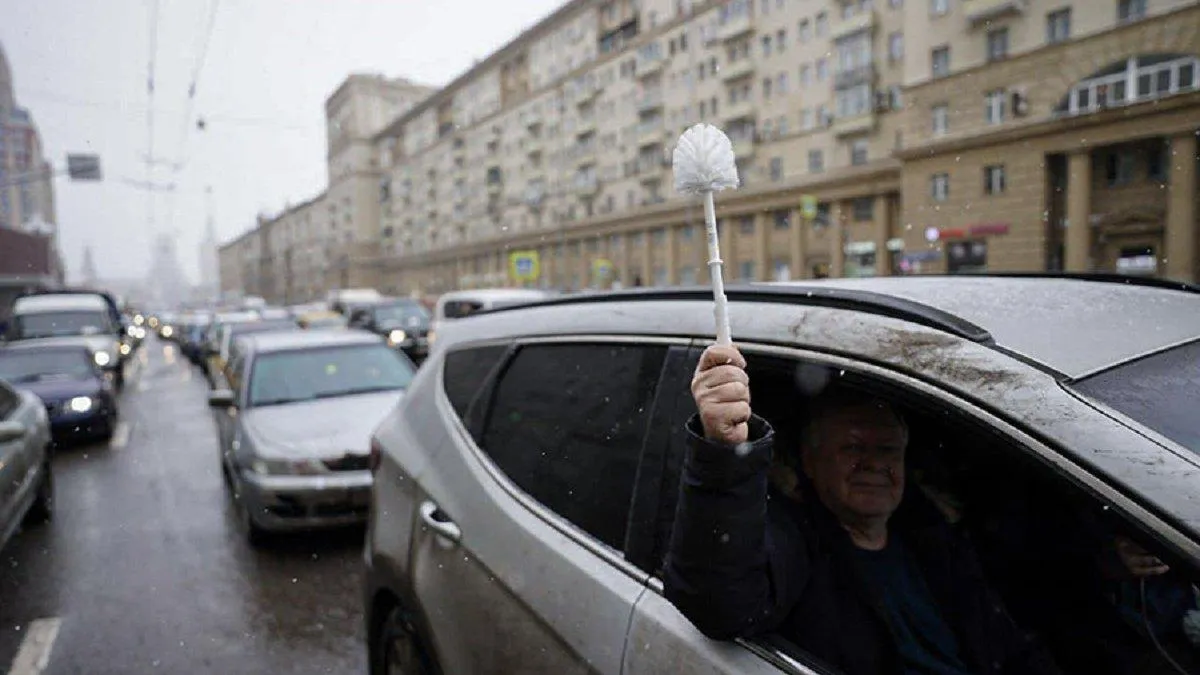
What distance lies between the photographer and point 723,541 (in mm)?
1310

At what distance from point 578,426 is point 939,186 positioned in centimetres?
3476

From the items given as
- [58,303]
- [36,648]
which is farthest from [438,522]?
[58,303]

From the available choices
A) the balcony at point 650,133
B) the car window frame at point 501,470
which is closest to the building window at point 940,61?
the balcony at point 650,133

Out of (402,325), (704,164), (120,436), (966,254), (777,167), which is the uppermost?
(777,167)

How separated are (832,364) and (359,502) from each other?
4800mm

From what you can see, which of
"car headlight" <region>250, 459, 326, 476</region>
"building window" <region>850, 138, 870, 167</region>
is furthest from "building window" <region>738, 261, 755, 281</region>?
"car headlight" <region>250, 459, 326, 476</region>

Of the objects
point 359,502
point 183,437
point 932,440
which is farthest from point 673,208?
point 932,440

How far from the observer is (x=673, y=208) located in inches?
1770

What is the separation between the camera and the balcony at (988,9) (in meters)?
29.6

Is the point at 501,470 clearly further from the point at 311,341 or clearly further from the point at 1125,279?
the point at 311,341

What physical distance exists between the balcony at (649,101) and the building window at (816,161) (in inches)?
418

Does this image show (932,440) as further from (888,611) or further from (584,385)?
(584,385)

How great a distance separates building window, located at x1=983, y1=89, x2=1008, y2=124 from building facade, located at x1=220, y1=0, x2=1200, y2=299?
8 cm

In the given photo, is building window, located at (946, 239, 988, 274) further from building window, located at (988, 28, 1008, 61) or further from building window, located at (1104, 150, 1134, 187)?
building window, located at (988, 28, 1008, 61)
